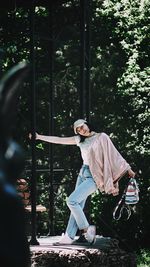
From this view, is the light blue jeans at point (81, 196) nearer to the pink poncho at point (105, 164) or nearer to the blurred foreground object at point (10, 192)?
the pink poncho at point (105, 164)

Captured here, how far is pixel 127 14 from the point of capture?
17.5 meters

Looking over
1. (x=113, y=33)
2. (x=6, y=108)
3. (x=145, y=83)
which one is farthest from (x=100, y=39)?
(x=6, y=108)

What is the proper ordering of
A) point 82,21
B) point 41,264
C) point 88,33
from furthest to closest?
point 88,33
point 82,21
point 41,264

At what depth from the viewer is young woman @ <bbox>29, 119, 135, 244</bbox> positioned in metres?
8.34

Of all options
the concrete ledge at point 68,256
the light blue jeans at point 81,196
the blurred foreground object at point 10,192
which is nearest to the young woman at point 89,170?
the light blue jeans at point 81,196

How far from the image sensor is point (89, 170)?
8.45m

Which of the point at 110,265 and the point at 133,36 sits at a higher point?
the point at 133,36

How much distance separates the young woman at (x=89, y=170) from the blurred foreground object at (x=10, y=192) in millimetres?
6480

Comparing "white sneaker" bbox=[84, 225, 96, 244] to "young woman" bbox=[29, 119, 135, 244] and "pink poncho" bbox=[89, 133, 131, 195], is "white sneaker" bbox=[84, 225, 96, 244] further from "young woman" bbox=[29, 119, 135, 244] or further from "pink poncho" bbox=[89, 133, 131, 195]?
"pink poncho" bbox=[89, 133, 131, 195]

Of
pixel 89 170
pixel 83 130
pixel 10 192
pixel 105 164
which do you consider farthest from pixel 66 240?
pixel 10 192

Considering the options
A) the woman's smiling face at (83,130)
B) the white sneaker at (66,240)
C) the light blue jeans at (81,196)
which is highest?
the woman's smiling face at (83,130)

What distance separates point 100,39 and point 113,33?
43 cm

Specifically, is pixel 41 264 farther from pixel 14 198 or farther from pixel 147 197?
pixel 147 197

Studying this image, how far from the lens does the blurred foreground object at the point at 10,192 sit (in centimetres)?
160
